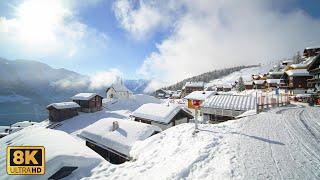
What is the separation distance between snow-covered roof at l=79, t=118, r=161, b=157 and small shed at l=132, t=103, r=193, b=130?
824cm

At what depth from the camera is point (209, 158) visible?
31.0 ft

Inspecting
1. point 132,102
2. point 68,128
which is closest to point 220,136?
point 68,128

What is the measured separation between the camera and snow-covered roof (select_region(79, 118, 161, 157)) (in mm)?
17438

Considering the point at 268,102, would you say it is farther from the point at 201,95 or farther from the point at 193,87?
the point at 193,87

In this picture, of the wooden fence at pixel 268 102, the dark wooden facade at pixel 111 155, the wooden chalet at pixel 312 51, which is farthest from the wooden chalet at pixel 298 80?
the dark wooden facade at pixel 111 155

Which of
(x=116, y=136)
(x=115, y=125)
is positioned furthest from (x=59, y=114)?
(x=116, y=136)

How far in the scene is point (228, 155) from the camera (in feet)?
30.8

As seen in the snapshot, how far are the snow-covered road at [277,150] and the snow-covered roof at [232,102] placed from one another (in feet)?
42.3

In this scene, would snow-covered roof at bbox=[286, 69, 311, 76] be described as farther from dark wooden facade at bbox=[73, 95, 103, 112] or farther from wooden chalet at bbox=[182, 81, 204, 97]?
dark wooden facade at bbox=[73, 95, 103, 112]

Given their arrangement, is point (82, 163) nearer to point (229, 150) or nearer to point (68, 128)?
point (229, 150)

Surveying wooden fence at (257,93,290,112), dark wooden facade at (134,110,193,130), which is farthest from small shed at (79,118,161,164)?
wooden fence at (257,93,290,112)

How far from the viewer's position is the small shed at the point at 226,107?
1100 inches

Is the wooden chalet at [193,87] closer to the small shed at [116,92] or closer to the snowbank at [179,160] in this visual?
the small shed at [116,92]

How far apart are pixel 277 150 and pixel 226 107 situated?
19629 mm
